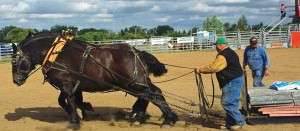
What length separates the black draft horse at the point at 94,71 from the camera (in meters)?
7.97

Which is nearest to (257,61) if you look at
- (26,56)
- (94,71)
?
(94,71)

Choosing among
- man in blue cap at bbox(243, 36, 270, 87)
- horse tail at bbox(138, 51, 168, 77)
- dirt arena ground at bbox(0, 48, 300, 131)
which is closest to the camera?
dirt arena ground at bbox(0, 48, 300, 131)

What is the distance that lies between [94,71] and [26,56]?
1461mm

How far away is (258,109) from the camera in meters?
7.72

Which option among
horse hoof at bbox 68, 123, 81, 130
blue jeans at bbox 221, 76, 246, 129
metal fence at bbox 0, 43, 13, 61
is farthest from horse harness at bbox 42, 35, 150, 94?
metal fence at bbox 0, 43, 13, 61

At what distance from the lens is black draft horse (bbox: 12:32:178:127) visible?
7973 mm

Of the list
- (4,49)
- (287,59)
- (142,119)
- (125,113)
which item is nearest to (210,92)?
(125,113)

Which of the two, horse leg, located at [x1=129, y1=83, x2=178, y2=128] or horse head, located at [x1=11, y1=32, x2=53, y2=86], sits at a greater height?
horse head, located at [x1=11, y1=32, x2=53, y2=86]

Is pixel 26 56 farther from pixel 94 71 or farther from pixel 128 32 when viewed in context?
pixel 128 32

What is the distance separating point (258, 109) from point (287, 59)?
56.8ft

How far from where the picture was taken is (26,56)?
8289mm

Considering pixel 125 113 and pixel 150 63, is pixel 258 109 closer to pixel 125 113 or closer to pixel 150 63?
pixel 150 63

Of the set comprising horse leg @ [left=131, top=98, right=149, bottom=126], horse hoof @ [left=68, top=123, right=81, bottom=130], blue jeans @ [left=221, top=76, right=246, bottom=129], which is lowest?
horse hoof @ [left=68, top=123, right=81, bottom=130]

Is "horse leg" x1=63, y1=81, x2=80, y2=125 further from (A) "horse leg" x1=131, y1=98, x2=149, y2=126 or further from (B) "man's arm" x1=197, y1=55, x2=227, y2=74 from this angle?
(B) "man's arm" x1=197, y1=55, x2=227, y2=74
